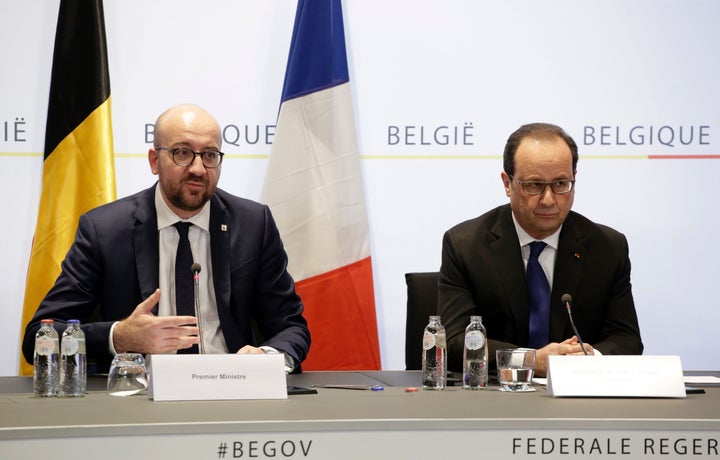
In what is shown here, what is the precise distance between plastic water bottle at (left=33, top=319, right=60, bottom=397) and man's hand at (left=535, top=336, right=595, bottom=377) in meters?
1.39

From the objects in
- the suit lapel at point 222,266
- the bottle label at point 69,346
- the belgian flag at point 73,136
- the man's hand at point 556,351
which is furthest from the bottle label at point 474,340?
the belgian flag at point 73,136

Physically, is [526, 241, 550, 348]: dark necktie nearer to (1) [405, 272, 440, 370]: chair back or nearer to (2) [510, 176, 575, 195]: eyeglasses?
(2) [510, 176, 575, 195]: eyeglasses

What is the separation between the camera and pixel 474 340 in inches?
107

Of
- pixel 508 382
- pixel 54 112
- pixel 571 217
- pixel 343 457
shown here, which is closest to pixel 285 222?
pixel 54 112

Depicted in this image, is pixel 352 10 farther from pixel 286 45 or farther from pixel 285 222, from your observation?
pixel 285 222

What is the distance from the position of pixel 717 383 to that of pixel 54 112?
3002 mm

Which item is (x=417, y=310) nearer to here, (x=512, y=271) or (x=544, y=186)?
(x=512, y=271)

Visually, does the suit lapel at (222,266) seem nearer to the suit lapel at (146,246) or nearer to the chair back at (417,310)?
the suit lapel at (146,246)

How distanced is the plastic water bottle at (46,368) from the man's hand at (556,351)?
54.9 inches

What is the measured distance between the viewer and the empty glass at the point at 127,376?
2477mm

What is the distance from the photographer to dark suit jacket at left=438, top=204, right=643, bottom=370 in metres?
3.28

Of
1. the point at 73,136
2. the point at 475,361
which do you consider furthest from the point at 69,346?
the point at 73,136

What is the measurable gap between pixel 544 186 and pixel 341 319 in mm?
1486

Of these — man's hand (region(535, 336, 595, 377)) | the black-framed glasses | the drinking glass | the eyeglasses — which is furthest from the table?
the black-framed glasses
